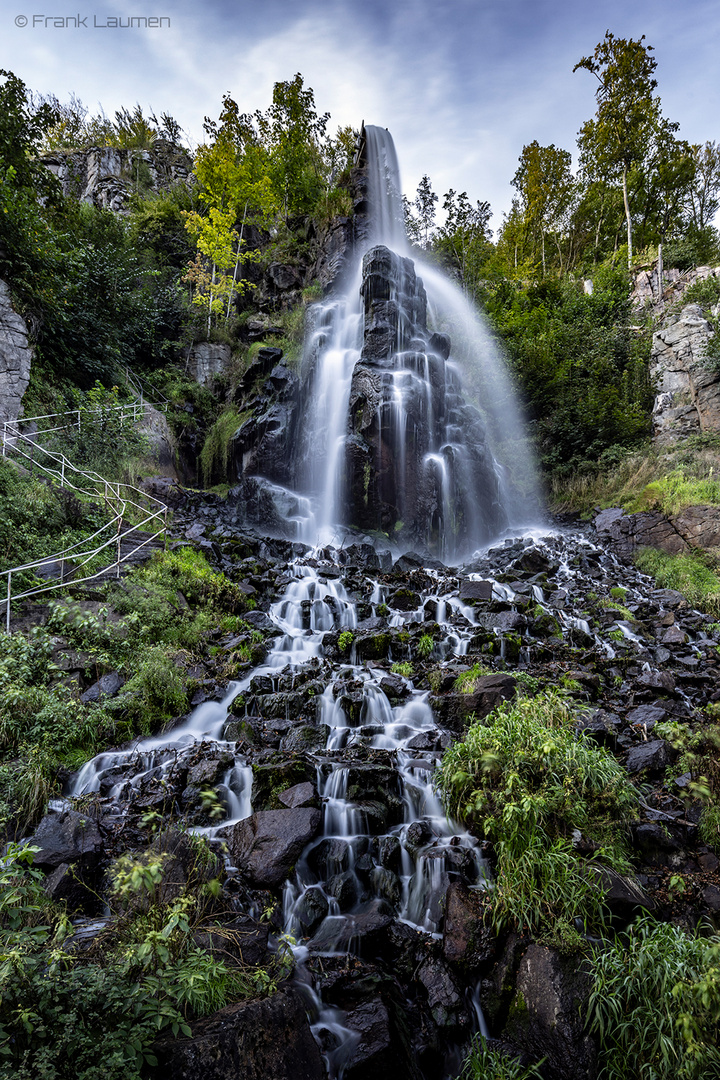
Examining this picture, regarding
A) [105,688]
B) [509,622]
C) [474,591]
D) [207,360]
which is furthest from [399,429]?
[105,688]

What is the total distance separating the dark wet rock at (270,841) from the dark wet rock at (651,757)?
12.4 feet

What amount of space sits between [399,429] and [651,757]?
12.1 meters

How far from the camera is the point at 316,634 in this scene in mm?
9766

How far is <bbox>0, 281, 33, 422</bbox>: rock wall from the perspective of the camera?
11578 millimetres

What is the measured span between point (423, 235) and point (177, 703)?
33.0 metres

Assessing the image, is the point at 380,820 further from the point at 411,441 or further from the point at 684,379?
the point at 684,379

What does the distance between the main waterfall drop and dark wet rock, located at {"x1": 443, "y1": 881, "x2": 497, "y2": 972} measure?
11642mm

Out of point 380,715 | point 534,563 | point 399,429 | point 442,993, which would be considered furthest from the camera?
point 399,429

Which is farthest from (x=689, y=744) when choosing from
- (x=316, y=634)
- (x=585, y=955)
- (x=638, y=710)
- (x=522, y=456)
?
(x=522, y=456)

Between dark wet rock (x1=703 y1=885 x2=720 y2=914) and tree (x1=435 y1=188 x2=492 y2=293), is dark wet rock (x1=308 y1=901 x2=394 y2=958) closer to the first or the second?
dark wet rock (x1=703 y1=885 x2=720 y2=914)

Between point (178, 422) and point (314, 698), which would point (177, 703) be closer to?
point (314, 698)

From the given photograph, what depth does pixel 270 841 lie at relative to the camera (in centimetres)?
472

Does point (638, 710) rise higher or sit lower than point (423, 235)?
lower

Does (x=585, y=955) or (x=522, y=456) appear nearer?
(x=585, y=955)
